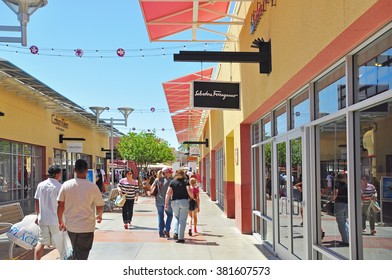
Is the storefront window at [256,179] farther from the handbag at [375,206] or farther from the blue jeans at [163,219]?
the handbag at [375,206]

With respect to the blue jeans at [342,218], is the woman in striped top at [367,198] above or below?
above

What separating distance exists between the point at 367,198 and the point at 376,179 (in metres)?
0.28

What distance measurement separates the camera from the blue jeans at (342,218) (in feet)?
15.4

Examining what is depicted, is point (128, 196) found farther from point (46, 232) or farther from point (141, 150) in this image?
point (141, 150)

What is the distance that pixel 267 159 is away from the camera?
29.9 feet

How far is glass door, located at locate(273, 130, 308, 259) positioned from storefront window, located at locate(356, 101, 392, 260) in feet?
6.37

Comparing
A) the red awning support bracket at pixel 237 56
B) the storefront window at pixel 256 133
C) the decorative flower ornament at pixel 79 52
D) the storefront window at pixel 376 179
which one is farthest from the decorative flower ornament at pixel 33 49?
the storefront window at pixel 376 179

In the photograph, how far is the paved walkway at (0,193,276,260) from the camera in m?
8.20

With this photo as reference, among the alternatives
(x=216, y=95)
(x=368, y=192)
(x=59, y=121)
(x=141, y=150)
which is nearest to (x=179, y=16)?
(x=216, y=95)

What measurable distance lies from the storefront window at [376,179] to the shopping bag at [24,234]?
4800 mm

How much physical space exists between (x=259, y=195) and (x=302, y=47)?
5399 millimetres

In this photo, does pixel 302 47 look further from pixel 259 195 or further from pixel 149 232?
pixel 149 232

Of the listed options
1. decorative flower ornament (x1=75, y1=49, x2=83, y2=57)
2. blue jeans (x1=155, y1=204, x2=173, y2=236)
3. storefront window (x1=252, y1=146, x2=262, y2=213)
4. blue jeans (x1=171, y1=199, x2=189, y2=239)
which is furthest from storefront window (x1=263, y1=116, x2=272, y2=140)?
decorative flower ornament (x1=75, y1=49, x2=83, y2=57)
